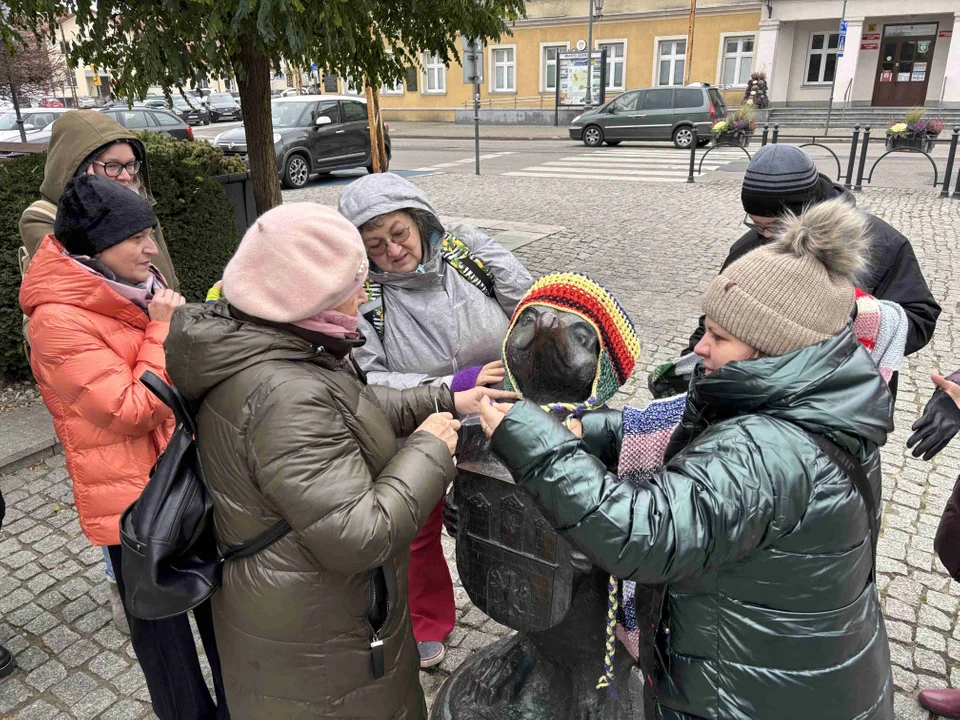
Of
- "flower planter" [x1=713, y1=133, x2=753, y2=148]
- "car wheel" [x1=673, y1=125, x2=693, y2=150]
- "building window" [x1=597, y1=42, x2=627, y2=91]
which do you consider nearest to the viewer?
"flower planter" [x1=713, y1=133, x2=753, y2=148]

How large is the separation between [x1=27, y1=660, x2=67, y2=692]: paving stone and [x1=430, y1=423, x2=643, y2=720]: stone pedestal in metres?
1.54

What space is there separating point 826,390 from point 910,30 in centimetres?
3177

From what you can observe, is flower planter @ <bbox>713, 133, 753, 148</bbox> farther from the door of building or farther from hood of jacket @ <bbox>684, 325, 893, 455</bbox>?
the door of building

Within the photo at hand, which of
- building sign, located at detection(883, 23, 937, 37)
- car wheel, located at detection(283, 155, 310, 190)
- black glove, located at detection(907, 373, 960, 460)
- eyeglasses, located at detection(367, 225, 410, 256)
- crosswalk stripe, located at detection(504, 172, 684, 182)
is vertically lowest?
crosswalk stripe, located at detection(504, 172, 684, 182)

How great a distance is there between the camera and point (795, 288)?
137 centimetres

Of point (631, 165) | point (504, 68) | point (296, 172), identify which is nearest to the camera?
point (296, 172)

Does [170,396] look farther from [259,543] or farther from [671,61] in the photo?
[671,61]

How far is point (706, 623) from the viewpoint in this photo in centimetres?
141

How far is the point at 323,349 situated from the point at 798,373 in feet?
3.11

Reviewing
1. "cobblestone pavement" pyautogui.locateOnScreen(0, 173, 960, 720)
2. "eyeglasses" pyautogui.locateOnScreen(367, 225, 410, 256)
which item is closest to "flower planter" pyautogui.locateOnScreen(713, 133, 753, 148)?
"cobblestone pavement" pyautogui.locateOnScreen(0, 173, 960, 720)

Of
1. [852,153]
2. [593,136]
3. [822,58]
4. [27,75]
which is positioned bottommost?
[593,136]

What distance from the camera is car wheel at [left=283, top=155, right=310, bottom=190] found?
13734 mm

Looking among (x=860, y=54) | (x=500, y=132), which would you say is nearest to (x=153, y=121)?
(x=500, y=132)

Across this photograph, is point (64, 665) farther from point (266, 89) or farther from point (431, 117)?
point (431, 117)
